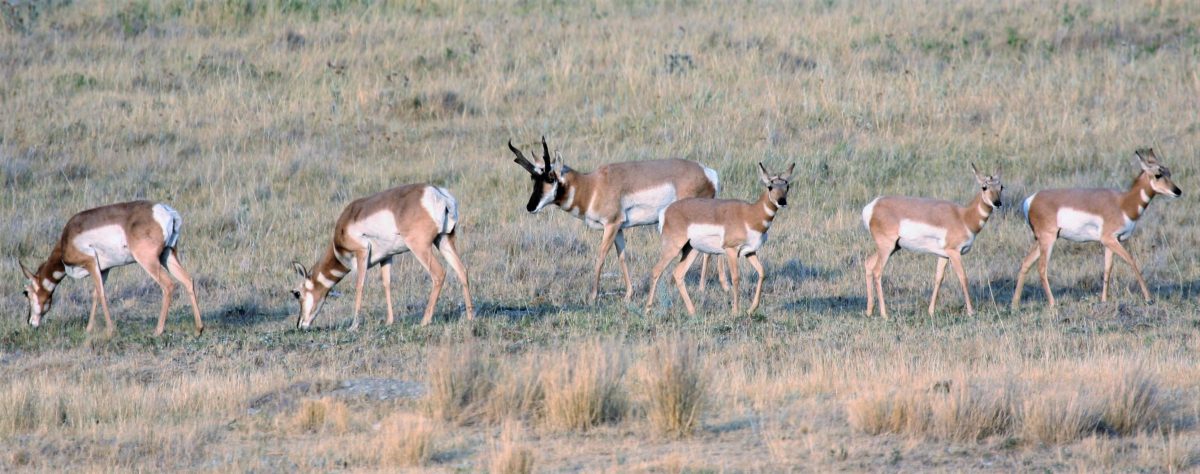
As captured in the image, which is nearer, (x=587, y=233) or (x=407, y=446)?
(x=407, y=446)

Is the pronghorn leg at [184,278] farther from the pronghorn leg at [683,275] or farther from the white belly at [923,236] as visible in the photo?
the white belly at [923,236]

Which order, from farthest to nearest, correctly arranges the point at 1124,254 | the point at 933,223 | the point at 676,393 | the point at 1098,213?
the point at 1098,213 → the point at 1124,254 → the point at 933,223 → the point at 676,393

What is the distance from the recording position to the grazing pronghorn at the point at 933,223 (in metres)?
12.2

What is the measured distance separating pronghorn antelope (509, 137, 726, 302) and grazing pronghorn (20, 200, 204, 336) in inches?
139

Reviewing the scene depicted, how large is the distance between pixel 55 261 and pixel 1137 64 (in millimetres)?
16398

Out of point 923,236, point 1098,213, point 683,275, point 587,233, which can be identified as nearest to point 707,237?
point 683,275

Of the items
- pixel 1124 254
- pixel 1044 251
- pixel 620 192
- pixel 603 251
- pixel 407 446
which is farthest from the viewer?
pixel 620 192

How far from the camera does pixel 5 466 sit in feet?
25.3

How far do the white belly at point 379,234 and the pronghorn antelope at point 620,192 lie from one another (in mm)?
1934

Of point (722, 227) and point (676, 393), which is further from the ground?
point (676, 393)

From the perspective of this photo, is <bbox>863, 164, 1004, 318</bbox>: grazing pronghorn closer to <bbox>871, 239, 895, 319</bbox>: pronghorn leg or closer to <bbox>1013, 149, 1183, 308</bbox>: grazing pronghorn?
<bbox>871, 239, 895, 319</bbox>: pronghorn leg

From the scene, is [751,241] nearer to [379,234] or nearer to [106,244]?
[379,234]

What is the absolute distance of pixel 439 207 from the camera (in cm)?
1228

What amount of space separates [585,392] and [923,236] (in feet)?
16.5
